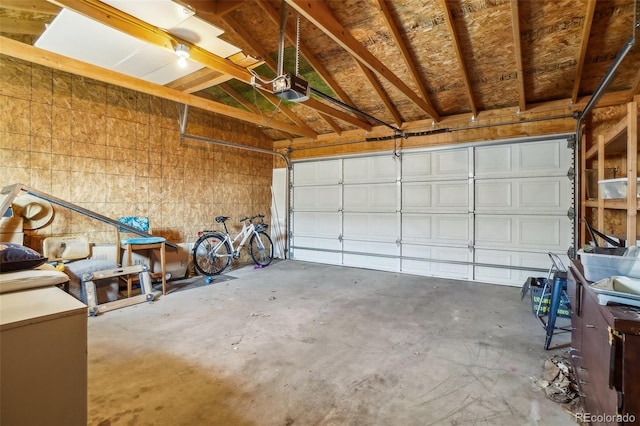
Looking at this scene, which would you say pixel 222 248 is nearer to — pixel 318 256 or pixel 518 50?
pixel 318 256

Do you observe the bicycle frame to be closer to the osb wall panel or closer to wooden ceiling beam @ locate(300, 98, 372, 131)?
the osb wall panel

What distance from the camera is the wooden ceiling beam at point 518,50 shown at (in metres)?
2.89

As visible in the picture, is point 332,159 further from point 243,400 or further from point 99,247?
point 243,400

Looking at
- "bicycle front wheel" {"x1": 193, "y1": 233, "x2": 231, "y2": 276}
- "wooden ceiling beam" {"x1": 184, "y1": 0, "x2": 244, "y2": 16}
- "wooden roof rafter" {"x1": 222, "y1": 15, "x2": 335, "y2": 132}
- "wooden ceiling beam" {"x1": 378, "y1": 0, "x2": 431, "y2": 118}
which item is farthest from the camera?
"bicycle front wheel" {"x1": 193, "y1": 233, "x2": 231, "y2": 276}

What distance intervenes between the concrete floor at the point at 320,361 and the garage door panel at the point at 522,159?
81.3 inches

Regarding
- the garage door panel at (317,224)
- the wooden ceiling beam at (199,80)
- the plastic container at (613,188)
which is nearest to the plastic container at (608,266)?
the plastic container at (613,188)

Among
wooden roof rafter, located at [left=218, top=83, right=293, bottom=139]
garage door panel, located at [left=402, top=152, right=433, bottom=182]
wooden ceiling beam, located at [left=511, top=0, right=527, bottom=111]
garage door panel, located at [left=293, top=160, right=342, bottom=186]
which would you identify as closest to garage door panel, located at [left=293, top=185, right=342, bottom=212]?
garage door panel, located at [left=293, top=160, right=342, bottom=186]

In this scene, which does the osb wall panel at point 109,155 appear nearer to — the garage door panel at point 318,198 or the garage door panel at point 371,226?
the garage door panel at point 318,198

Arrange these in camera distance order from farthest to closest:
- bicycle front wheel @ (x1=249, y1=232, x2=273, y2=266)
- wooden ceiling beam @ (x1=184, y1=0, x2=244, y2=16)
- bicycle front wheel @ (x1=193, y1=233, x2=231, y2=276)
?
bicycle front wheel @ (x1=249, y1=232, x2=273, y2=266) < bicycle front wheel @ (x1=193, y1=233, x2=231, y2=276) < wooden ceiling beam @ (x1=184, y1=0, x2=244, y2=16)

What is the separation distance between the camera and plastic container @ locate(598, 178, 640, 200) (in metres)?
2.56

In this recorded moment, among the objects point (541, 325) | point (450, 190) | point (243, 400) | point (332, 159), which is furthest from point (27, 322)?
point (332, 159)

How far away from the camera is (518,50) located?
3.46 m

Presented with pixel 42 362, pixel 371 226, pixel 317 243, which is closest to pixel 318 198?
pixel 317 243

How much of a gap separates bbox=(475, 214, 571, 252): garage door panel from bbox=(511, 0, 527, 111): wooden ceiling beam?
1.78m
